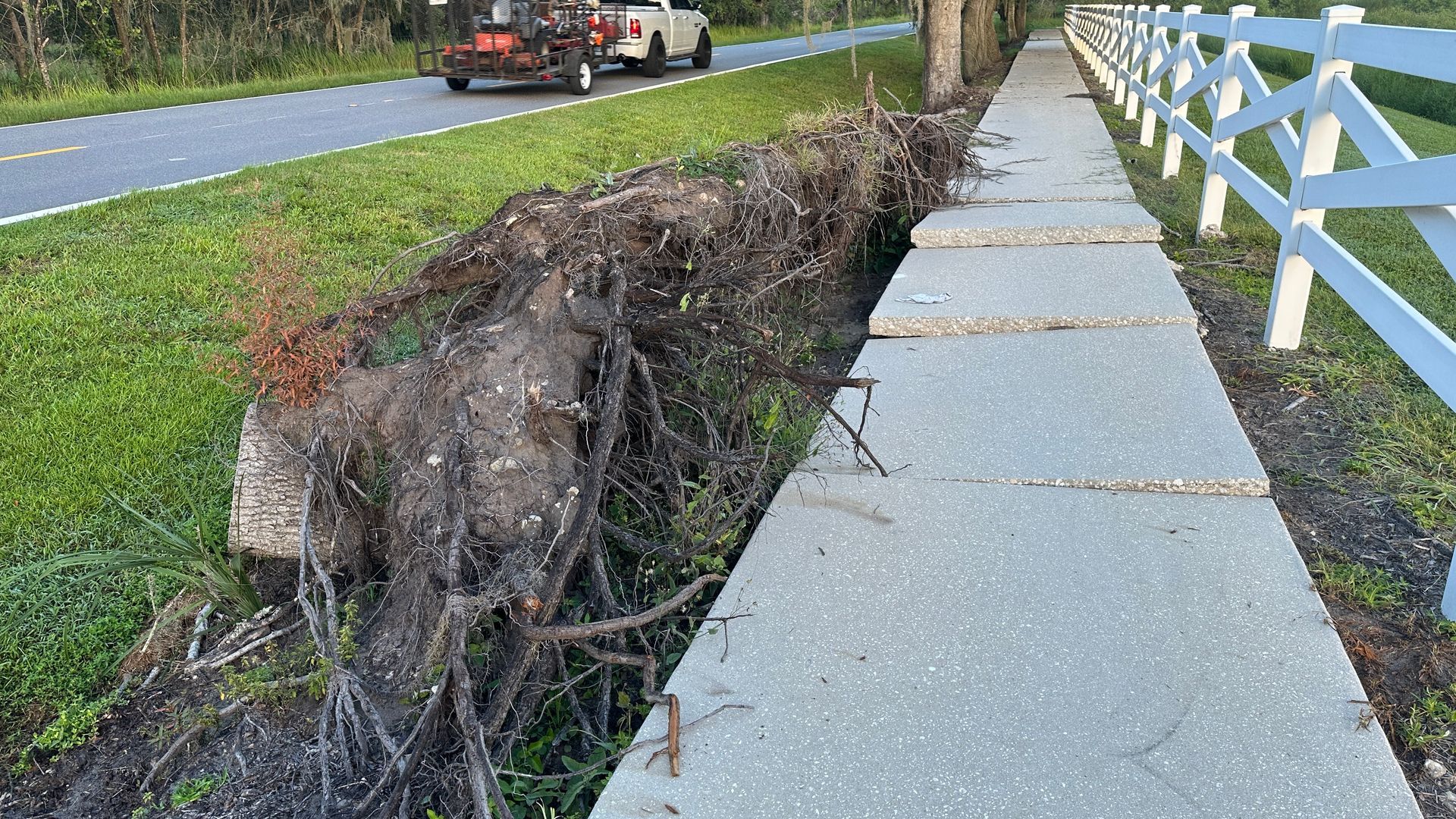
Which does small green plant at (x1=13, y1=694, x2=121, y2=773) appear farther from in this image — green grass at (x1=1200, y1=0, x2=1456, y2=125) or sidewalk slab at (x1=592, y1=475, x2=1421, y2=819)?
green grass at (x1=1200, y1=0, x2=1456, y2=125)

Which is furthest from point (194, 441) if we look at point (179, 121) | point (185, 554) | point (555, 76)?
point (555, 76)

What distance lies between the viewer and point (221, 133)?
11.4m

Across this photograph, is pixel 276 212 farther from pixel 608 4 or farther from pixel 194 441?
pixel 608 4

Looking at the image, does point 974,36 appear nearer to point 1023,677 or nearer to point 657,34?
point 657,34

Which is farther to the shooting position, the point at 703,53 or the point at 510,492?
the point at 703,53

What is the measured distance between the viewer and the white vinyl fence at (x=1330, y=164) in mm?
3082

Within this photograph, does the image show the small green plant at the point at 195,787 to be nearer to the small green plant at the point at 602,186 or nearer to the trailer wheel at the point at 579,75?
the small green plant at the point at 602,186

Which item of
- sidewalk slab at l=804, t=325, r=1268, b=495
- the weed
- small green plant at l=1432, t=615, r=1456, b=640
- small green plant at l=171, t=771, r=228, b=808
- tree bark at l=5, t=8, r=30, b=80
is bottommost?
small green plant at l=171, t=771, r=228, b=808

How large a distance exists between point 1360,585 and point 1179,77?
21.6ft

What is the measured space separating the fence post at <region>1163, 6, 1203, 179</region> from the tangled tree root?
5.43 meters

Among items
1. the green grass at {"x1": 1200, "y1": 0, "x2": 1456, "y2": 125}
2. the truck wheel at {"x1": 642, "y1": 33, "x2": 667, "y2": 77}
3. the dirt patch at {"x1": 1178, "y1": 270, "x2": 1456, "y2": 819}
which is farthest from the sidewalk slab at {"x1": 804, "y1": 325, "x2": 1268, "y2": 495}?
the green grass at {"x1": 1200, "y1": 0, "x2": 1456, "y2": 125}

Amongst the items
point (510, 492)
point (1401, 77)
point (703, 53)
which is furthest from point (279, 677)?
point (1401, 77)

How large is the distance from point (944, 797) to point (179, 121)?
13845 mm

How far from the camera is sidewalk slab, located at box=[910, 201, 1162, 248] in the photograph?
566 cm
